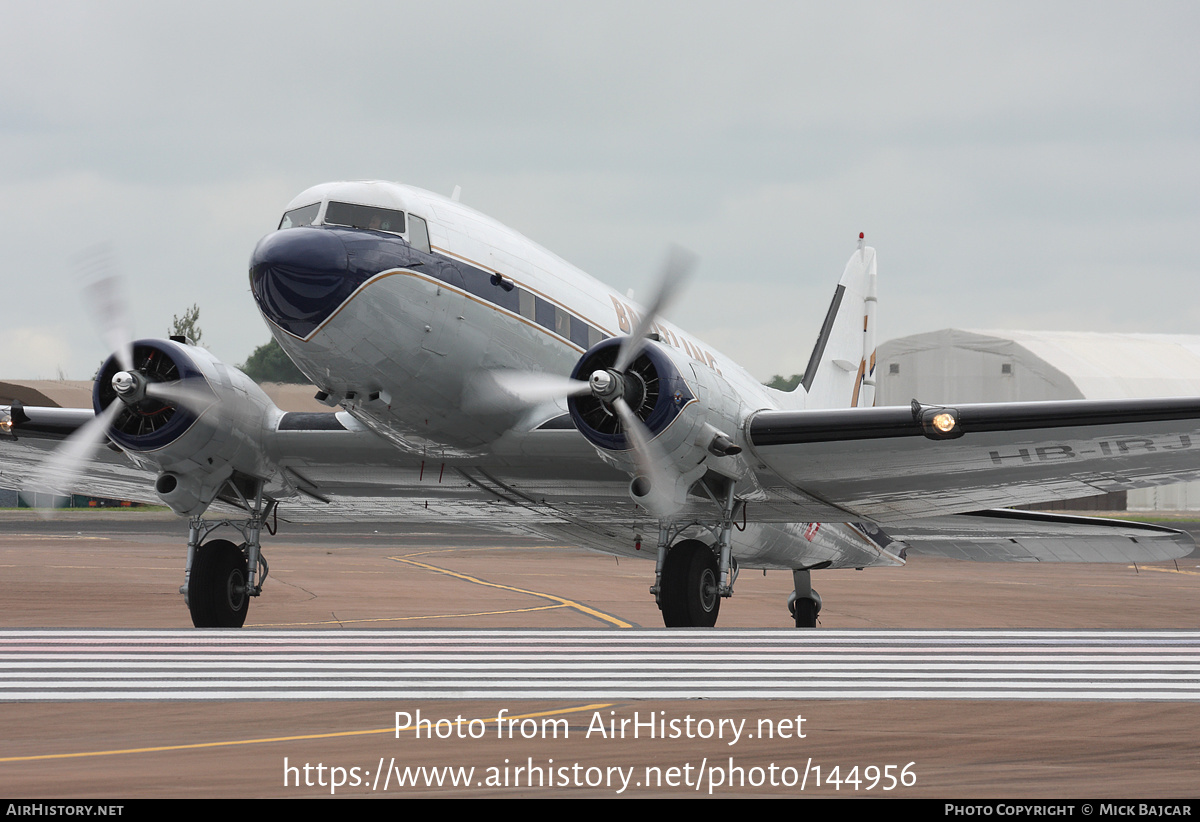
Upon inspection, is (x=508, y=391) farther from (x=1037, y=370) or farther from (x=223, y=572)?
(x=1037, y=370)

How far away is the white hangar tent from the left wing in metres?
53.6

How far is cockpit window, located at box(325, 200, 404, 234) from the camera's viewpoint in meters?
13.7

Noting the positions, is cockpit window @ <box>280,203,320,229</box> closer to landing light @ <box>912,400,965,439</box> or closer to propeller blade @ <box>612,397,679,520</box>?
propeller blade @ <box>612,397,679,520</box>

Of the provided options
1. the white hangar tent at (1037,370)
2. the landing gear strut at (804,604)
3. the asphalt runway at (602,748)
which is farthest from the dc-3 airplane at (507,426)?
the white hangar tent at (1037,370)

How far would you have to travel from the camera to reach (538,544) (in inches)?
2112

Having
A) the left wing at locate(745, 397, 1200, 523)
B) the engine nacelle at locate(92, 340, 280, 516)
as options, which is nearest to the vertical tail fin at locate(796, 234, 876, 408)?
the left wing at locate(745, 397, 1200, 523)

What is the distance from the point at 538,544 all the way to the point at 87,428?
126 feet

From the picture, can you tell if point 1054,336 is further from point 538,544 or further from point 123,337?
point 123,337

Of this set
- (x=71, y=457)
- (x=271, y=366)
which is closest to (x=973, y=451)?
(x=71, y=457)

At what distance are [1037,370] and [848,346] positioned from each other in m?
50.0

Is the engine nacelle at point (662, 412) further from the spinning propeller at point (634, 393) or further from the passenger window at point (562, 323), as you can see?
the passenger window at point (562, 323)

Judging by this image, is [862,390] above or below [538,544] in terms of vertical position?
above
